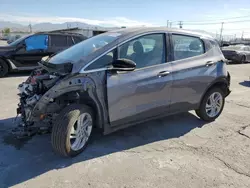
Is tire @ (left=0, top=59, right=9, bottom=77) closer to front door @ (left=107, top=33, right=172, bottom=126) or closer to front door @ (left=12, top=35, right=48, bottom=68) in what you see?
front door @ (left=12, top=35, right=48, bottom=68)

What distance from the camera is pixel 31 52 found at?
990cm

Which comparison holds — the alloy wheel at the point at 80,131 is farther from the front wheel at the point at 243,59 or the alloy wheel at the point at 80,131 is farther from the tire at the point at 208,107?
the front wheel at the point at 243,59

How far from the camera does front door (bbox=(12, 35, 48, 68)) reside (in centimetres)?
977

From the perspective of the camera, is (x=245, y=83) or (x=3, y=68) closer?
(x=3, y=68)

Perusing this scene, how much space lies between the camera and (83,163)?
11.6 feet

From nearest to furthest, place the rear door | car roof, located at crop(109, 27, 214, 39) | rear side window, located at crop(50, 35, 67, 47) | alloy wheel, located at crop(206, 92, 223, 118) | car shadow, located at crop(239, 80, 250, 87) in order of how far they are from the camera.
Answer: car roof, located at crop(109, 27, 214, 39) < the rear door < alloy wheel, located at crop(206, 92, 223, 118) < car shadow, located at crop(239, 80, 250, 87) < rear side window, located at crop(50, 35, 67, 47)

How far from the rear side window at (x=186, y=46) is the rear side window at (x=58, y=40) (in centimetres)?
710

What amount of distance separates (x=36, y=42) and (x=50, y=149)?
7230mm

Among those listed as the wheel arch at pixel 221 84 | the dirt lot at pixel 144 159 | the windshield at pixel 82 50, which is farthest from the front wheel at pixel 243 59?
the windshield at pixel 82 50

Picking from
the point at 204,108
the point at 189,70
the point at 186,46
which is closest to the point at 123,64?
the point at 189,70

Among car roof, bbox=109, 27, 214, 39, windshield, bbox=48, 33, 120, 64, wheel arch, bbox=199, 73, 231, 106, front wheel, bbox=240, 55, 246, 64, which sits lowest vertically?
front wheel, bbox=240, 55, 246, 64

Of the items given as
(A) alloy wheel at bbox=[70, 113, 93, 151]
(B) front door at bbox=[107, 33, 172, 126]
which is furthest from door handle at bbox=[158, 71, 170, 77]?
(A) alloy wheel at bbox=[70, 113, 93, 151]

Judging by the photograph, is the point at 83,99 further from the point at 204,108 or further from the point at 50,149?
the point at 204,108

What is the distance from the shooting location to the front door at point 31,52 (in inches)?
384
